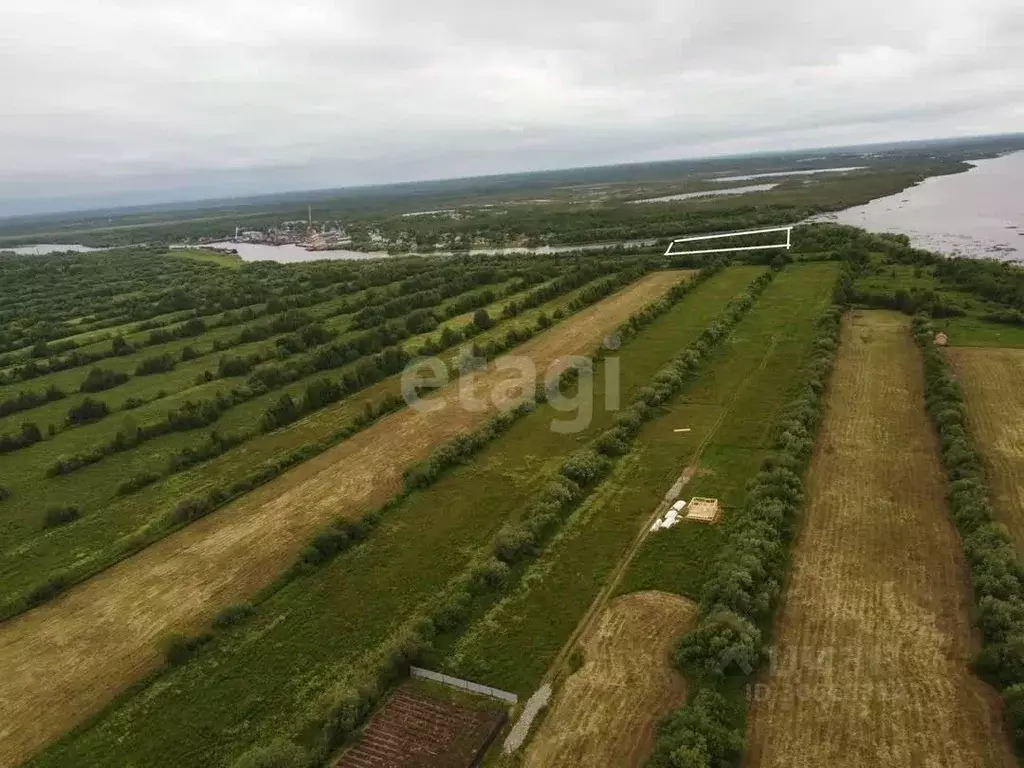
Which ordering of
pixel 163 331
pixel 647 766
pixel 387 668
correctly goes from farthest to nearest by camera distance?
pixel 163 331, pixel 387 668, pixel 647 766

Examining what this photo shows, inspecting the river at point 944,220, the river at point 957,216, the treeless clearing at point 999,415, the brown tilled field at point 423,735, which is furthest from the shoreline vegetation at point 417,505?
the river at point 944,220

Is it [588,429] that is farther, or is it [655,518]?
[588,429]

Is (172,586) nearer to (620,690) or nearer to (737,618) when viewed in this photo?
(620,690)

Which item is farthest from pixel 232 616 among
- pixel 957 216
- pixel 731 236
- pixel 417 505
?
pixel 957 216

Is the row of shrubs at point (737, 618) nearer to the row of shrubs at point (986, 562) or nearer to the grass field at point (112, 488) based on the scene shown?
the row of shrubs at point (986, 562)

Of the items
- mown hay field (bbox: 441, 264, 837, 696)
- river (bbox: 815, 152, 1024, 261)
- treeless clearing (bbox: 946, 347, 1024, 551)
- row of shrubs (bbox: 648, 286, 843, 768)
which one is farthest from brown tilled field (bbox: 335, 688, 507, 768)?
river (bbox: 815, 152, 1024, 261)

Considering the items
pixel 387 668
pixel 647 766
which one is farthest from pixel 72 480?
pixel 647 766

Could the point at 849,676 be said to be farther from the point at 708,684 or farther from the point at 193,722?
the point at 193,722
